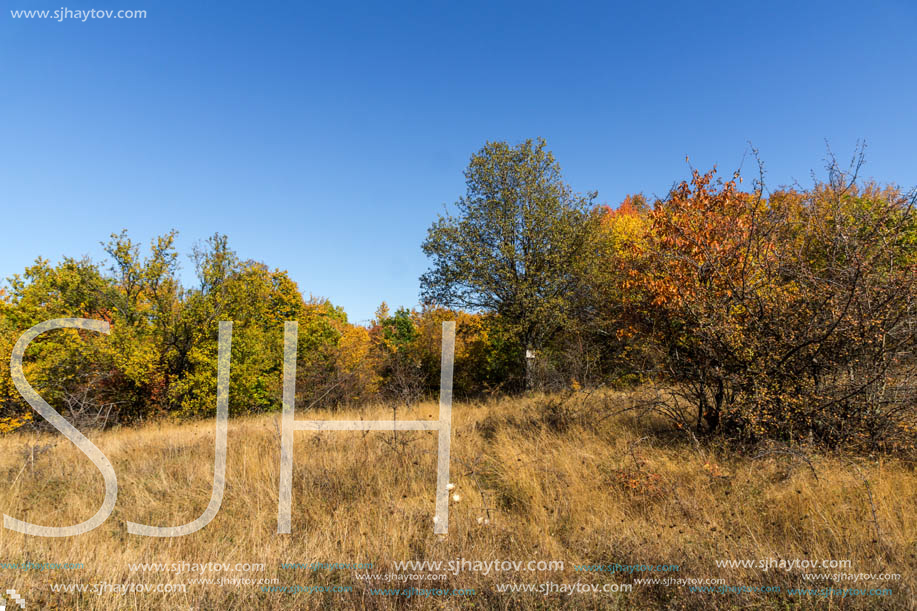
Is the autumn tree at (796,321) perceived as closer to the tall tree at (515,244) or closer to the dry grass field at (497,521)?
the dry grass field at (497,521)

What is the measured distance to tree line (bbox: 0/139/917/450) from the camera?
504 cm

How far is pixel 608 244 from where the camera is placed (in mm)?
16703

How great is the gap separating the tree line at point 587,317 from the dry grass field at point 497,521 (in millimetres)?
883

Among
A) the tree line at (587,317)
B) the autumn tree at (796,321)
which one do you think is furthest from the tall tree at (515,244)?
the autumn tree at (796,321)

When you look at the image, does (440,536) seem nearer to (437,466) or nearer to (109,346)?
(437,466)

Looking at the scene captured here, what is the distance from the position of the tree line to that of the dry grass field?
88 cm

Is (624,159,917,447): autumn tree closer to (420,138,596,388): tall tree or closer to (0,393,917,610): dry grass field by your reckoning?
(0,393,917,610): dry grass field

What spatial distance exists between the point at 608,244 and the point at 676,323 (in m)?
10.7

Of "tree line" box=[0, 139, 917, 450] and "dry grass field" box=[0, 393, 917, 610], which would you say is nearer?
"dry grass field" box=[0, 393, 917, 610]

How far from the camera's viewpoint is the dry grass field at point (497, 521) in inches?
118

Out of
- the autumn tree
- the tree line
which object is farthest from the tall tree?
the autumn tree

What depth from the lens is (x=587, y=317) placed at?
55.0ft

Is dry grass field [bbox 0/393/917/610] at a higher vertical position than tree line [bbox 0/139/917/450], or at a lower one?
lower

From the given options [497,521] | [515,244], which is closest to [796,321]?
[497,521]
